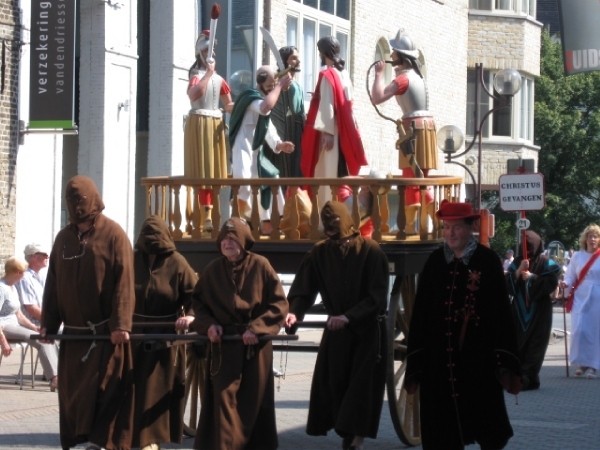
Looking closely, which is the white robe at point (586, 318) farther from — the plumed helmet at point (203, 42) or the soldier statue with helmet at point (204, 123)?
the plumed helmet at point (203, 42)

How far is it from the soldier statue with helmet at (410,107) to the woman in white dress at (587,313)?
5.82 meters

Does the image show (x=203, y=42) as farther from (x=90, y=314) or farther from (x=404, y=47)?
(x=90, y=314)

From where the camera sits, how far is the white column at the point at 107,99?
→ 20.5 meters

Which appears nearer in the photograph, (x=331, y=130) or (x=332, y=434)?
(x=332, y=434)

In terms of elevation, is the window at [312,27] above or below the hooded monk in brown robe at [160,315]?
above

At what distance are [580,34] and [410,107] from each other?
1.70 m

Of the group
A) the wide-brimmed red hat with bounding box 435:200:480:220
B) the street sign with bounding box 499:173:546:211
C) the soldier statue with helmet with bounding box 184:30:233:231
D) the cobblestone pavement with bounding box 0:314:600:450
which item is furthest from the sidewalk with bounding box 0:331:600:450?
the street sign with bounding box 499:173:546:211

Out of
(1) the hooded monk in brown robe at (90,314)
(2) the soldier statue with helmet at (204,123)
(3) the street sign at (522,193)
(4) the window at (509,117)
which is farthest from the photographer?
(4) the window at (509,117)

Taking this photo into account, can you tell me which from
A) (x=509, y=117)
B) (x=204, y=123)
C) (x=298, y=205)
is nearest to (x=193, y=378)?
(x=298, y=205)

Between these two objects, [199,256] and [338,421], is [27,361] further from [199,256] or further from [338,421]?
[338,421]

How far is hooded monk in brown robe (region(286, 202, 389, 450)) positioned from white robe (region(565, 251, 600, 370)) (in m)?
7.79

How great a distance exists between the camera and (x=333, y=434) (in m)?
11.6

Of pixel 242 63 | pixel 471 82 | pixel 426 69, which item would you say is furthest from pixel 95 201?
pixel 471 82

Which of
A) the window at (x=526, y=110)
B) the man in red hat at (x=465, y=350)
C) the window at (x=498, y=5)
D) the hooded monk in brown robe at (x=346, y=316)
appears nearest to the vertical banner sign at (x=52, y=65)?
the hooded monk in brown robe at (x=346, y=316)
